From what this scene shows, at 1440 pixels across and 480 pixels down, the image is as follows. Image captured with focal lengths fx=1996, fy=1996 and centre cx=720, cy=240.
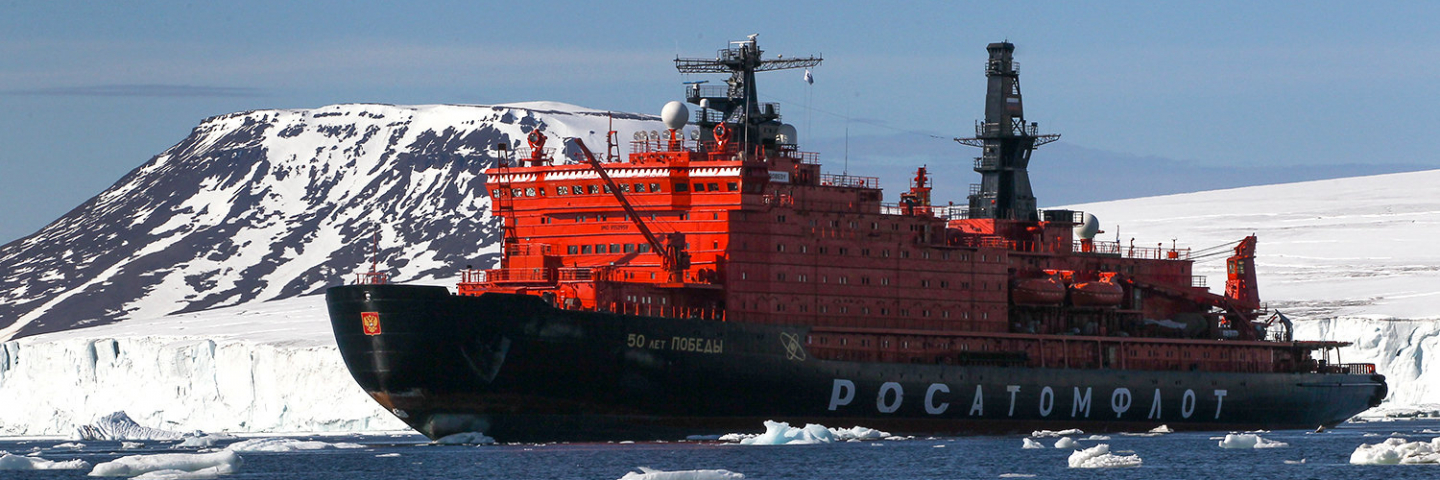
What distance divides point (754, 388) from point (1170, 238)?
66.4 meters

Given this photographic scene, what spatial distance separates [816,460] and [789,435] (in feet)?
17.1

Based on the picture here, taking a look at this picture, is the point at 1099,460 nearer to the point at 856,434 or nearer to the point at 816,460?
the point at 816,460

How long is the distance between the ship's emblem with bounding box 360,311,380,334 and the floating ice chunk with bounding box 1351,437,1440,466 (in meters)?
22.6

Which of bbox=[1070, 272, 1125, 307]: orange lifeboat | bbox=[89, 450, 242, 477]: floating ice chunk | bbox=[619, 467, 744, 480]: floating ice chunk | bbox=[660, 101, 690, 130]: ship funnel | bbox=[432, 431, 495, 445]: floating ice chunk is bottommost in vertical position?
bbox=[89, 450, 242, 477]: floating ice chunk

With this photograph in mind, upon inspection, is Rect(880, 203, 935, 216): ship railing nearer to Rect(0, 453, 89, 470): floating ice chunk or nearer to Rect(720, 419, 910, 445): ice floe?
Rect(720, 419, 910, 445): ice floe

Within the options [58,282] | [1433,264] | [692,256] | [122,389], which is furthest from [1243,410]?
[58,282]

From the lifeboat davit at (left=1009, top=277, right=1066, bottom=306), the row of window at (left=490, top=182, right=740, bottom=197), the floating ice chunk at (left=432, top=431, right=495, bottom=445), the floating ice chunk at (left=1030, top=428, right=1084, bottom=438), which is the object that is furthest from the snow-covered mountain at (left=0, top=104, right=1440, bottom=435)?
the floating ice chunk at (left=432, top=431, right=495, bottom=445)

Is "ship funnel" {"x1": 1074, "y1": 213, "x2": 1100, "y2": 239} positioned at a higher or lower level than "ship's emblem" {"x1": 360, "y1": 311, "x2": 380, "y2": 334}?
higher

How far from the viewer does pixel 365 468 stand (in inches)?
1718

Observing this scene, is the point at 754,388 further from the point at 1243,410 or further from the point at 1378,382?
the point at 1378,382

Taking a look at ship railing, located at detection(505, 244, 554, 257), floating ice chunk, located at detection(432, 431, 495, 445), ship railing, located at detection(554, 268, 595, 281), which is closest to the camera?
floating ice chunk, located at detection(432, 431, 495, 445)

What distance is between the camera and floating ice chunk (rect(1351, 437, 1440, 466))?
42.8 meters

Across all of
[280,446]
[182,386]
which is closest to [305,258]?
[182,386]

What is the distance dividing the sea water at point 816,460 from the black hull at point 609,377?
77 centimetres
